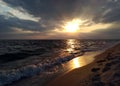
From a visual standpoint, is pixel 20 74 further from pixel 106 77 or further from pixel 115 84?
pixel 115 84

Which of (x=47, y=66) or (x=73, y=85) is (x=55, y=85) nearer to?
(x=73, y=85)

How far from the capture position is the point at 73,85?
10.5 m

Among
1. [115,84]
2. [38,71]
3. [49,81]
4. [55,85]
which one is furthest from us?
[38,71]

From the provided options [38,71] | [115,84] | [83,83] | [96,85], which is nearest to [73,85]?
[83,83]

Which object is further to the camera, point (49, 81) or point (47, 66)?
point (47, 66)

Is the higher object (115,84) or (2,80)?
(115,84)

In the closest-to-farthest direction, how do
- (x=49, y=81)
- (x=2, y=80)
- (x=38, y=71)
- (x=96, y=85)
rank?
(x=96, y=85)
(x=49, y=81)
(x=2, y=80)
(x=38, y=71)

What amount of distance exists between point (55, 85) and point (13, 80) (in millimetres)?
3933

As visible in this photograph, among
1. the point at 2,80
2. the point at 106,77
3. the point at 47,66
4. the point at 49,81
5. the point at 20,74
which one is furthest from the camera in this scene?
the point at 47,66

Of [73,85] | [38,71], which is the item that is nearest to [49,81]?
[73,85]

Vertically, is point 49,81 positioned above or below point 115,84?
below

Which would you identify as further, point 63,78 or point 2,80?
point 2,80

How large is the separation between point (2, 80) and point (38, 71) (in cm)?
349

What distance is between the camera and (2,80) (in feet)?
44.0
